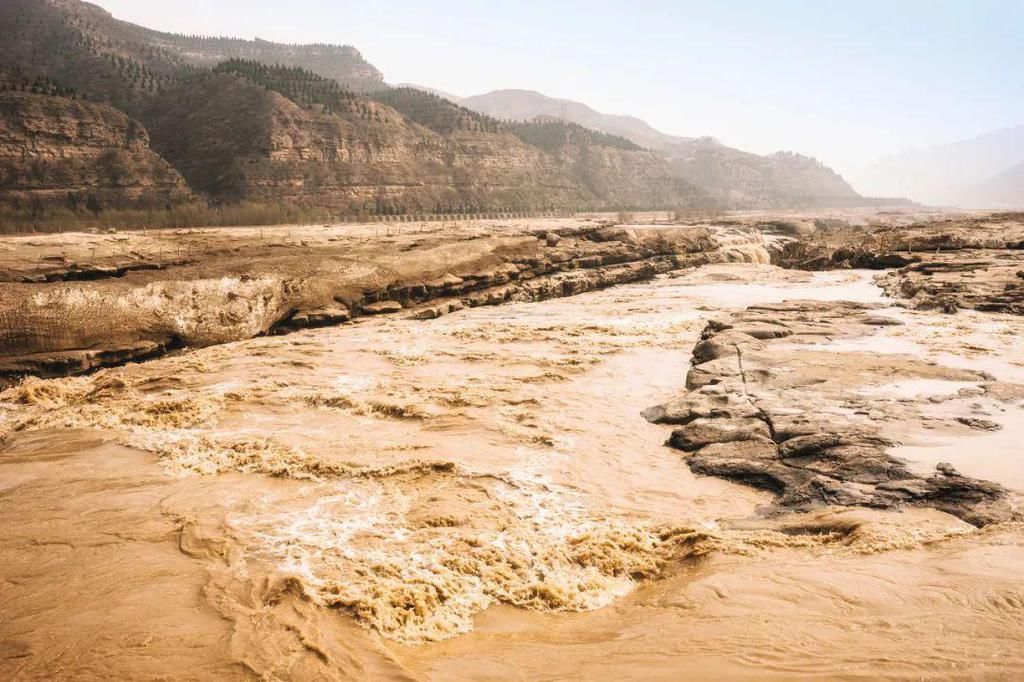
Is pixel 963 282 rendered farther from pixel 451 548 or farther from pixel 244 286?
pixel 244 286

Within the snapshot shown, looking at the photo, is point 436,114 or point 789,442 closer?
point 789,442

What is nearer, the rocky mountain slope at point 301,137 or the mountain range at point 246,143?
the mountain range at point 246,143

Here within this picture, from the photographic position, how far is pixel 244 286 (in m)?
14.8

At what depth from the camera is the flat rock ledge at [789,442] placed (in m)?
5.76

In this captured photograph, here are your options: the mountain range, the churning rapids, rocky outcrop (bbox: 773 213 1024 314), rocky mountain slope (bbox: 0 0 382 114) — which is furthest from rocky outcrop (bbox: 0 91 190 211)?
rocky outcrop (bbox: 773 213 1024 314)

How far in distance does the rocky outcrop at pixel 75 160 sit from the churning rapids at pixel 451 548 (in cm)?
2574

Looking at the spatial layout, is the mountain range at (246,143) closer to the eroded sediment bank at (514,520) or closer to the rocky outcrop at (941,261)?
the eroded sediment bank at (514,520)

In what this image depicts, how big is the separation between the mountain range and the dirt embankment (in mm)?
20008

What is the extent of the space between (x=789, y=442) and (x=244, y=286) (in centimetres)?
1300

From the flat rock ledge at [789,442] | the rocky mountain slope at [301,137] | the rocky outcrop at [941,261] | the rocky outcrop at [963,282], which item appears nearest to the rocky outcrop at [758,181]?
the rocky mountain slope at [301,137]

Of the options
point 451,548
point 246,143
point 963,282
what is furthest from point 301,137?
point 451,548

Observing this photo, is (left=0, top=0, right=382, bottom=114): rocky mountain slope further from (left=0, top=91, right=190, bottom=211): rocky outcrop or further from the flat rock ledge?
the flat rock ledge

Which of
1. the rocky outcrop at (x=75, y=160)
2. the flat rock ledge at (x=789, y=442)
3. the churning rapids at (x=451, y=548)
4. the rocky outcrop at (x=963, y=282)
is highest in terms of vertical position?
the rocky outcrop at (x=75, y=160)

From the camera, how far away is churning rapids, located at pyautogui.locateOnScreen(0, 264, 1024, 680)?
3799mm
